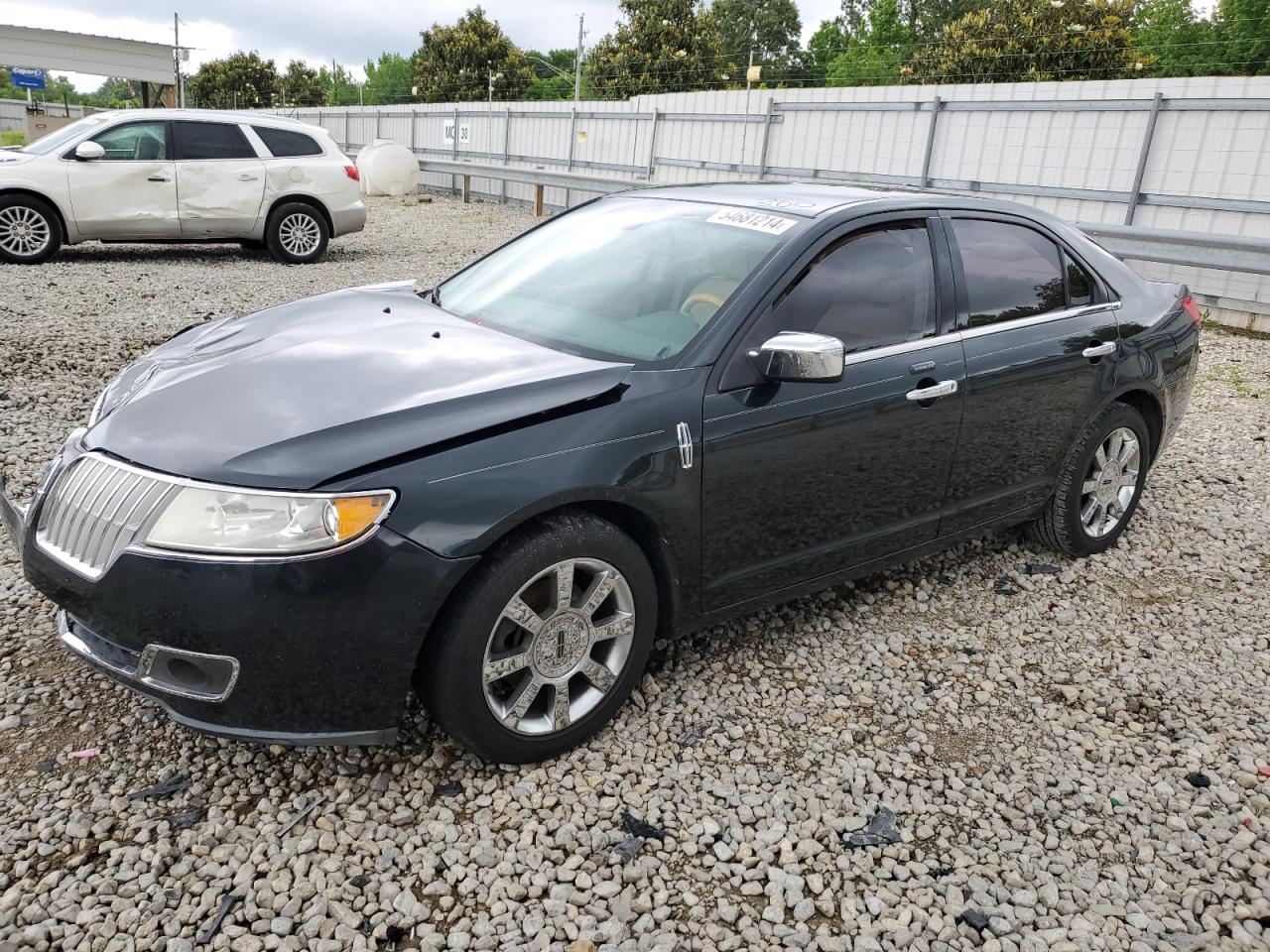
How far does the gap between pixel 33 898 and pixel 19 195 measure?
10.4 meters

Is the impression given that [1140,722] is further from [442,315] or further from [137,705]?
[137,705]

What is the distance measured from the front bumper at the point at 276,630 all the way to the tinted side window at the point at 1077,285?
3086 mm

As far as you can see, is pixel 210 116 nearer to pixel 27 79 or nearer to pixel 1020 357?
pixel 1020 357

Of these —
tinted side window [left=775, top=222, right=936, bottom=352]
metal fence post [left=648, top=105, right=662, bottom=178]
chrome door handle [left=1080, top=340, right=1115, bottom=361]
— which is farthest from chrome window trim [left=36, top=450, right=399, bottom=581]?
metal fence post [left=648, top=105, right=662, bottom=178]

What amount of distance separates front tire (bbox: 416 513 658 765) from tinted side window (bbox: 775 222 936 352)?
39.9 inches

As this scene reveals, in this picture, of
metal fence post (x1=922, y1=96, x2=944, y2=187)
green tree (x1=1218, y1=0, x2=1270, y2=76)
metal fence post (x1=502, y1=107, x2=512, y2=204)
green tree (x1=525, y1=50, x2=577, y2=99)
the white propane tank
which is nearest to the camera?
metal fence post (x1=922, y1=96, x2=944, y2=187)

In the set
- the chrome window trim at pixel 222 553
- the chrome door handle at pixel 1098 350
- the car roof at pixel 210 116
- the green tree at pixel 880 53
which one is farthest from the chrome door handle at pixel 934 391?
the green tree at pixel 880 53

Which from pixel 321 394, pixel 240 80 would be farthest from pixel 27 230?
pixel 240 80

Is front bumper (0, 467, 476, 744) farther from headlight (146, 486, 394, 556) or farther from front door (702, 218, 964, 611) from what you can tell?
front door (702, 218, 964, 611)

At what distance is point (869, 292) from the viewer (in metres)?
3.45

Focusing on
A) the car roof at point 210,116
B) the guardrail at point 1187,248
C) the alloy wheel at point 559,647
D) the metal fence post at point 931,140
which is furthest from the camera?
the metal fence post at point 931,140

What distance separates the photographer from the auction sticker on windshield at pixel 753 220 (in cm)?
335

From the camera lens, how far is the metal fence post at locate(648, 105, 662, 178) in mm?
20016

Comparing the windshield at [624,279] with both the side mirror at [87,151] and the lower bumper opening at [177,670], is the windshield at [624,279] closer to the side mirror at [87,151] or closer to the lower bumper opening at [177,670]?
the lower bumper opening at [177,670]
